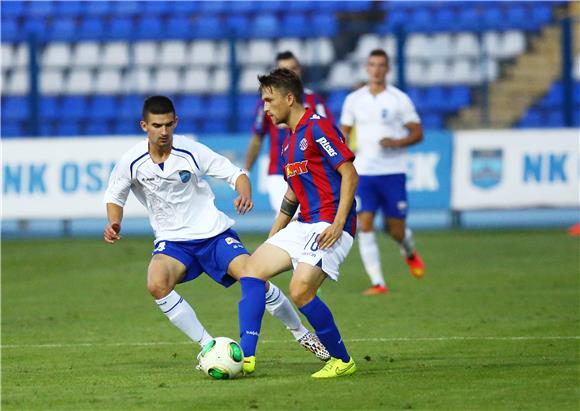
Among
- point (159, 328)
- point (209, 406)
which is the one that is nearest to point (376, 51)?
point (159, 328)

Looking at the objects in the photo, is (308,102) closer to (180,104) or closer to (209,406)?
(209,406)

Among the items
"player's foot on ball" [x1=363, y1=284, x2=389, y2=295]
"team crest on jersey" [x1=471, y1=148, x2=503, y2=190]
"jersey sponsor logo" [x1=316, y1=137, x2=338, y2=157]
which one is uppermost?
"jersey sponsor logo" [x1=316, y1=137, x2=338, y2=157]

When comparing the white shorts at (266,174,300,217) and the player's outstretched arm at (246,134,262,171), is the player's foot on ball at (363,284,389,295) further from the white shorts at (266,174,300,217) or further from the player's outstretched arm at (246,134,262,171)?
the player's outstretched arm at (246,134,262,171)

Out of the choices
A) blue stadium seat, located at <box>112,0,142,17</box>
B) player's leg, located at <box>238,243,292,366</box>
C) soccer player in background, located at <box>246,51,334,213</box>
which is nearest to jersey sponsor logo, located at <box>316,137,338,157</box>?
player's leg, located at <box>238,243,292,366</box>

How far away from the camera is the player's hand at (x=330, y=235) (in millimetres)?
7367

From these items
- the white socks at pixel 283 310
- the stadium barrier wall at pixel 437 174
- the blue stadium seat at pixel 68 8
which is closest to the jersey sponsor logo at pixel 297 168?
the white socks at pixel 283 310

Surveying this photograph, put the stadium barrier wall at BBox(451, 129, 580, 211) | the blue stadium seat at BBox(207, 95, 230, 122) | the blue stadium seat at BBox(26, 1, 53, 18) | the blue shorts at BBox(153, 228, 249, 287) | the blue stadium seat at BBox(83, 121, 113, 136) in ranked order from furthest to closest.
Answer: the blue stadium seat at BBox(26, 1, 53, 18) < the blue stadium seat at BBox(83, 121, 113, 136) < the blue stadium seat at BBox(207, 95, 230, 122) < the stadium barrier wall at BBox(451, 129, 580, 211) < the blue shorts at BBox(153, 228, 249, 287)

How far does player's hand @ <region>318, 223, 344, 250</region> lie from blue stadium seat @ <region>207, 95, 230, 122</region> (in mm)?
13211

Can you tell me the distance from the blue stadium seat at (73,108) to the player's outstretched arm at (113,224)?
13383mm

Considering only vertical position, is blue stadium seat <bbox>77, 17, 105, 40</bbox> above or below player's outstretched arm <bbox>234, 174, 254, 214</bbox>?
above

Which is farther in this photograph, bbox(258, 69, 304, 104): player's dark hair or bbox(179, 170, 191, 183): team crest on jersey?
bbox(179, 170, 191, 183): team crest on jersey

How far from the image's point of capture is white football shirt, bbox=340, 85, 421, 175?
12516mm

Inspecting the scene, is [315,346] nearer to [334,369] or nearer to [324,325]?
[334,369]

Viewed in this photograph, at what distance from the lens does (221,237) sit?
8234 millimetres
